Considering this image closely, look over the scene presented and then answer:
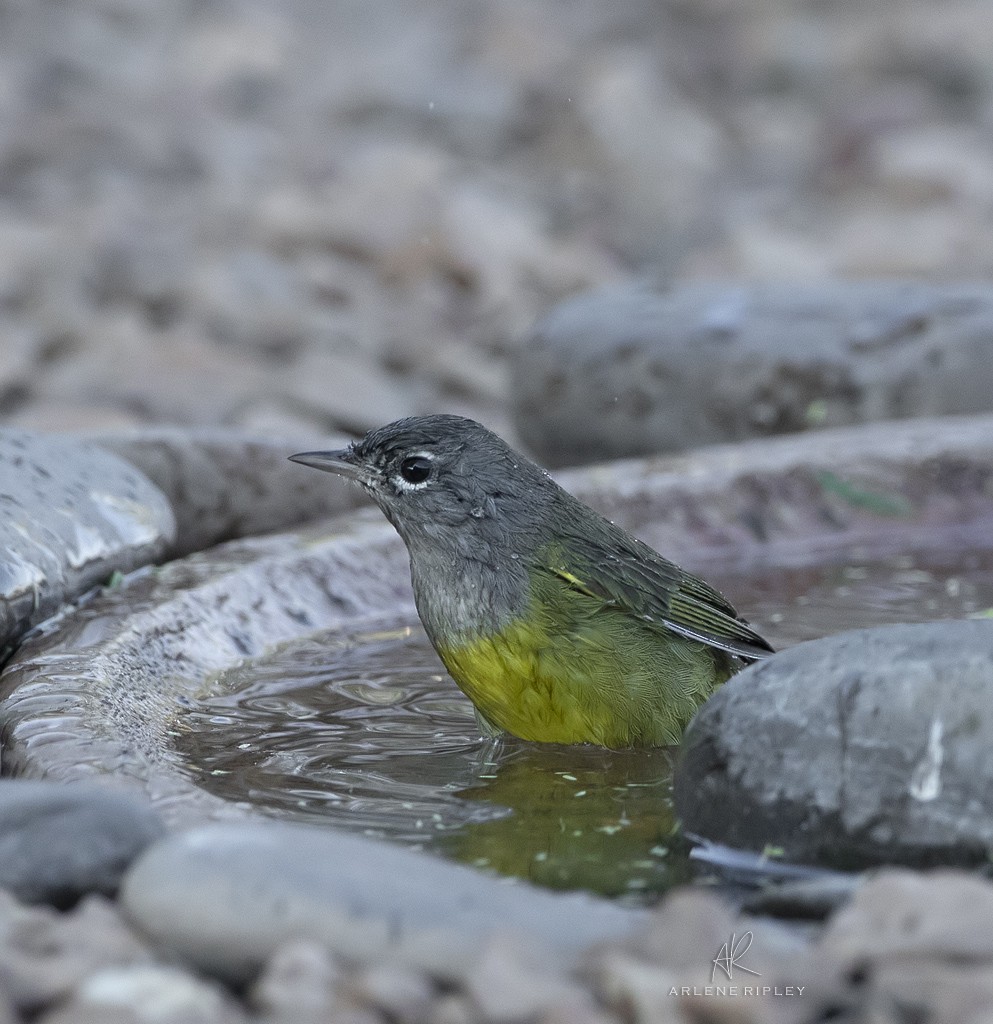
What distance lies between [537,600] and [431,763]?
16.5 inches

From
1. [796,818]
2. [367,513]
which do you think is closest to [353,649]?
[367,513]

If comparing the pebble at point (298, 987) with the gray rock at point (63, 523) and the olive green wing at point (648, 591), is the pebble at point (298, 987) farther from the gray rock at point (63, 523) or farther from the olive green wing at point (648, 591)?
the gray rock at point (63, 523)

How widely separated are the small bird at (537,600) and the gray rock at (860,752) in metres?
0.71

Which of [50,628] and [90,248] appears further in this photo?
[90,248]

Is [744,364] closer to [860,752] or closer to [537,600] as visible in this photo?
[537,600]

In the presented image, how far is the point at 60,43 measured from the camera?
13.9 metres

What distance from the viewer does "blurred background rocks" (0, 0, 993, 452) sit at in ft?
28.6

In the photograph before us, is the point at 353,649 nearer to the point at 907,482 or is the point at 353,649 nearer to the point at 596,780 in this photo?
the point at 596,780

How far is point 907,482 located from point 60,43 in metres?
10.0

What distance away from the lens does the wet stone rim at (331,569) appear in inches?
132

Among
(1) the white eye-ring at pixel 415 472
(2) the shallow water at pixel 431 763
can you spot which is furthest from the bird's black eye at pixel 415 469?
(2) the shallow water at pixel 431 763

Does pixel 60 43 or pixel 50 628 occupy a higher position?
pixel 60 43

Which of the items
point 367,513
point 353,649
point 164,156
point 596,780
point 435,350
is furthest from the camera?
point 164,156
